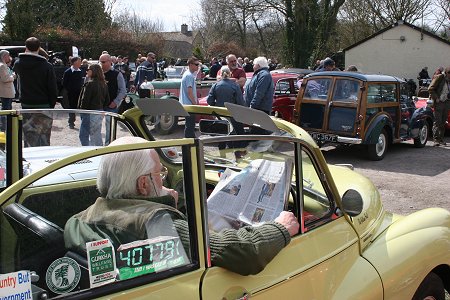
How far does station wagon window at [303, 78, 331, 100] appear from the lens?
9.41 m

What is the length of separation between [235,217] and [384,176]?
6306mm

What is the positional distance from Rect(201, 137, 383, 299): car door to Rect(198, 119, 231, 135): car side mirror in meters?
0.31

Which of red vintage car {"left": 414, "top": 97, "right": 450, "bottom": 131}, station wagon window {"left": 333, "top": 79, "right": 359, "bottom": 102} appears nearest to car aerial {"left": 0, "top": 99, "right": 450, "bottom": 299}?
station wagon window {"left": 333, "top": 79, "right": 359, "bottom": 102}

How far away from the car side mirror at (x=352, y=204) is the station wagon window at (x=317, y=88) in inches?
269

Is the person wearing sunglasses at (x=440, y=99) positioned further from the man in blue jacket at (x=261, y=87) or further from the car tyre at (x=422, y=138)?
the man in blue jacket at (x=261, y=87)

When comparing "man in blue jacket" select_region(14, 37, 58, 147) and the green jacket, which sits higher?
"man in blue jacket" select_region(14, 37, 58, 147)

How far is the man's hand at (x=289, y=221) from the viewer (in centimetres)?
241

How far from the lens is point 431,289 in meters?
2.93

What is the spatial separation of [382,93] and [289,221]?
25.0 ft

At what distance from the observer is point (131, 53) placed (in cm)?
3503

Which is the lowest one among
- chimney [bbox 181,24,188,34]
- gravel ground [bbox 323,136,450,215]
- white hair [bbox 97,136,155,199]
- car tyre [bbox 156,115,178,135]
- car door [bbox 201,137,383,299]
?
gravel ground [bbox 323,136,450,215]

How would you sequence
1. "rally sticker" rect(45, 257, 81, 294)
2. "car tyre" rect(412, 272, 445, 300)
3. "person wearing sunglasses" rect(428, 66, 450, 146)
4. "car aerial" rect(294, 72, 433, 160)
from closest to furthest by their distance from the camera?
"rally sticker" rect(45, 257, 81, 294), "car tyre" rect(412, 272, 445, 300), "car aerial" rect(294, 72, 433, 160), "person wearing sunglasses" rect(428, 66, 450, 146)

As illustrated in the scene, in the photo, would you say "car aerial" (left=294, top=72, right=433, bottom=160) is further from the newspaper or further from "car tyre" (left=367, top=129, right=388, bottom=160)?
the newspaper

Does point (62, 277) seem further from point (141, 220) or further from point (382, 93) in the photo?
point (382, 93)
